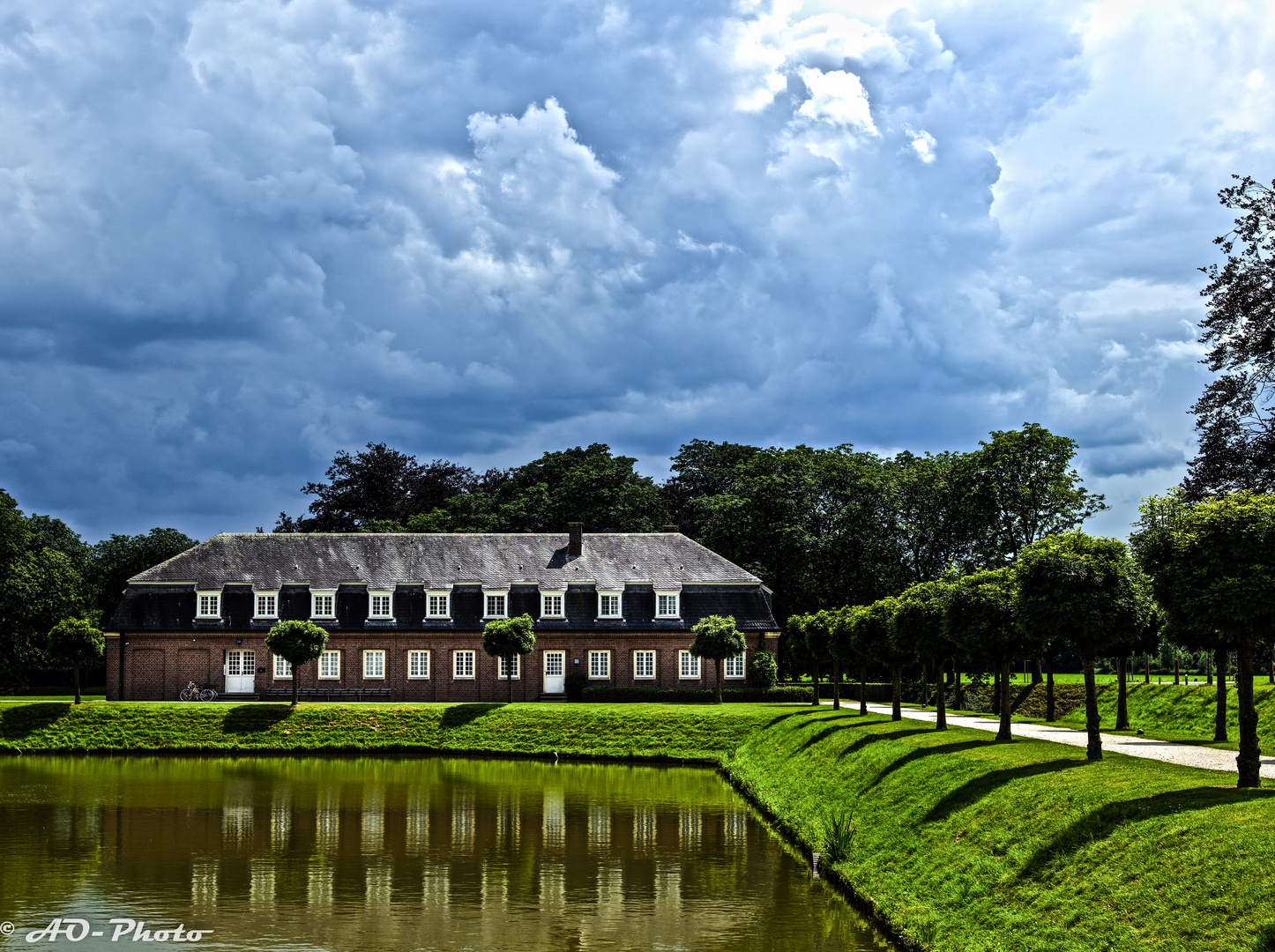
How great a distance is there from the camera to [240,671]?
4916cm

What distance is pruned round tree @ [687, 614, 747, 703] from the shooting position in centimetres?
4544

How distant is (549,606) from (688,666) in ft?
22.9

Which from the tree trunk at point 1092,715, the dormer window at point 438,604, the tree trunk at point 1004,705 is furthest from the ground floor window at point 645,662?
the tree trunk at point 1092,715

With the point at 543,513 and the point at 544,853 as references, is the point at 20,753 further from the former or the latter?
the point at 543,513

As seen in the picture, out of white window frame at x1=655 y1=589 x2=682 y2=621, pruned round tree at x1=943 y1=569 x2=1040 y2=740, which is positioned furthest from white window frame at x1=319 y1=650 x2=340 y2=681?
pruned round tree at x1=943 y1=569 x2=1040 y2=740

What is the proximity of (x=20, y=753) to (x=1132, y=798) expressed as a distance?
121 feet

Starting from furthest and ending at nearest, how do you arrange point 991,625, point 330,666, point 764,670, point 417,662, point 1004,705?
1. point 417,662
2. point 330,666
3. point 764,670
4. point 1004,705
5. point 991,625

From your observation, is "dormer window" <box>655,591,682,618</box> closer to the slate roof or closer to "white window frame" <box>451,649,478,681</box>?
the slate roof

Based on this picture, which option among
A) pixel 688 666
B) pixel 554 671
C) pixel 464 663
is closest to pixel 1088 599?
pixel 688 666

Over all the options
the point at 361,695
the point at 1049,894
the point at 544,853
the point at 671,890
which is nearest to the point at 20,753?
the point at 361,695

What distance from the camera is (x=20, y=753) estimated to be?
38.4 m

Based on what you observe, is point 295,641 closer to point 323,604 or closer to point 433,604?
point 323,604

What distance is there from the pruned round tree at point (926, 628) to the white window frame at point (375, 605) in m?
27.7

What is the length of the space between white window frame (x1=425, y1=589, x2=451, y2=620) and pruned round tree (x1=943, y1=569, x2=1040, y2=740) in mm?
30145
